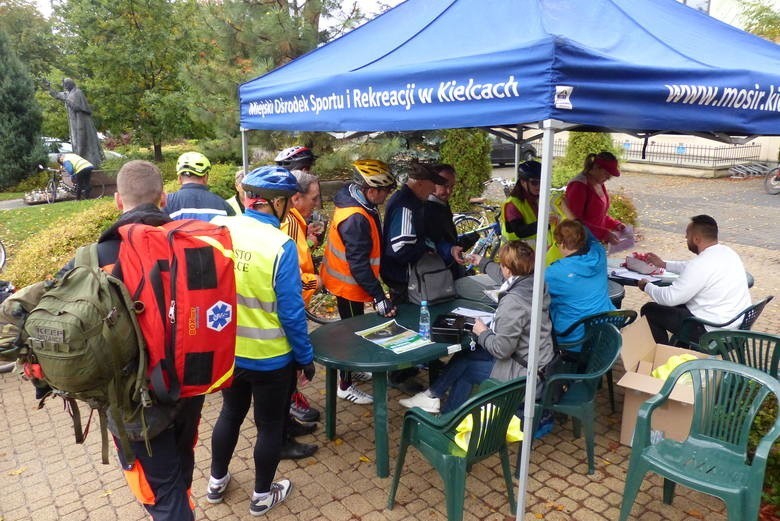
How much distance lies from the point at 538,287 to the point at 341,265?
1699mm

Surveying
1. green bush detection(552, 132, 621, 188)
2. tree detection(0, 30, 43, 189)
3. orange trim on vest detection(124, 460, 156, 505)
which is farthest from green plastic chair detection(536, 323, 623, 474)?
tree detection(0, 30, 43, 189)

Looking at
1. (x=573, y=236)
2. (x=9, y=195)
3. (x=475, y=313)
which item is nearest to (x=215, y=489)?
(x=475, y=313)

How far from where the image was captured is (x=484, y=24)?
10.3 feet

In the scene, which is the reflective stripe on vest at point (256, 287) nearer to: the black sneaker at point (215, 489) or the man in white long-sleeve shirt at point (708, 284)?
the black sneaker at point (215, 489)

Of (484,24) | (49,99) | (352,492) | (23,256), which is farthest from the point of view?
(49,99)

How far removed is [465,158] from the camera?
11016mm

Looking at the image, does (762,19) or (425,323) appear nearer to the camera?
(425,323)

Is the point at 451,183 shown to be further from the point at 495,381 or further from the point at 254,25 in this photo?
the point at 254,25

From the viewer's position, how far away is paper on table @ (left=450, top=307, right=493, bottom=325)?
3632 millimetres

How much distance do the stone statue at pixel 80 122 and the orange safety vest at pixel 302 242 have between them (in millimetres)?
13777

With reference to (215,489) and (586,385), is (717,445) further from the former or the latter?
(215,489)

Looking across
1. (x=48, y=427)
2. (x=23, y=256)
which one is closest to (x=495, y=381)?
(x=48, y=427)

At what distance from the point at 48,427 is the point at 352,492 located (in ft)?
7.99

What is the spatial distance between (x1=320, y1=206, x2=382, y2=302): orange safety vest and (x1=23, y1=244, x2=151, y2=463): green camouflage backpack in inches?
80.7
